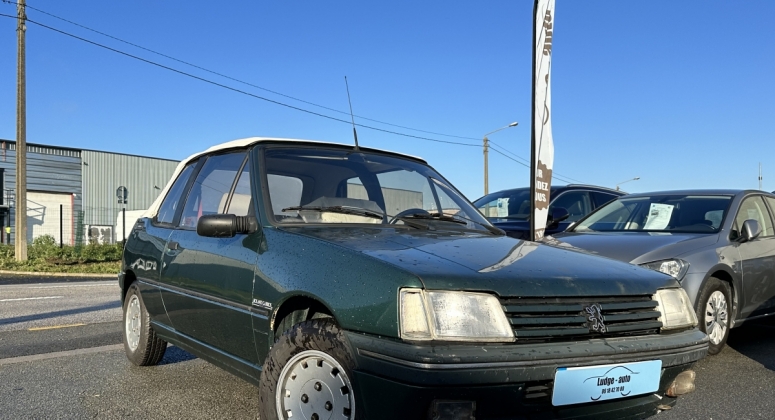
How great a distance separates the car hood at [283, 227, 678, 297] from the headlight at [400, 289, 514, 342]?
0.04m

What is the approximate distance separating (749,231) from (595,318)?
4.00 m

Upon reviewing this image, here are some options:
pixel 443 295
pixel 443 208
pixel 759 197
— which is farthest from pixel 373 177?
pixel 759 197

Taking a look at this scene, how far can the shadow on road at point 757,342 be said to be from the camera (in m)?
5.28

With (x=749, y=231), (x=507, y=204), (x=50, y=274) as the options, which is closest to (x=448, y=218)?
(x=749, y=231)

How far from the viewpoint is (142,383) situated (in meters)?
4.10

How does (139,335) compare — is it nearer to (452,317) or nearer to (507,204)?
(452,317)

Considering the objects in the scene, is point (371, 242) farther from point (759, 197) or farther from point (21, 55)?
point (21, 55)

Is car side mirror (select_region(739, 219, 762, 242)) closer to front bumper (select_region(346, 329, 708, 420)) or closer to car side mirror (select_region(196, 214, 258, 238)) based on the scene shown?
front bumper (select_region(346, 329, 708, 420))

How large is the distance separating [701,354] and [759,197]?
462 centimetres

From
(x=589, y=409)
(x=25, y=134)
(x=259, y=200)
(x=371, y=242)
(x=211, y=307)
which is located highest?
(x=25, y=134)

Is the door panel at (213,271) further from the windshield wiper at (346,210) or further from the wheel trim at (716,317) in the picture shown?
the wheel trim at (716,317)

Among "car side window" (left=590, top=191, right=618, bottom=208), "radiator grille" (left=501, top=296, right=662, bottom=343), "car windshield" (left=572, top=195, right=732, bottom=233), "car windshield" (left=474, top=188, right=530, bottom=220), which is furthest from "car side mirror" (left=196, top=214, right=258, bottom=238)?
"car side window" (left=590, top=191, right=618, bottom=208)

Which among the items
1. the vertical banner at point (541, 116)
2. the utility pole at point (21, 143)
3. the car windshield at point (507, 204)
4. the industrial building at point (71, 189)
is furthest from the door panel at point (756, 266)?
the industrial building at point (71, 189)

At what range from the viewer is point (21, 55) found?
1803cm
